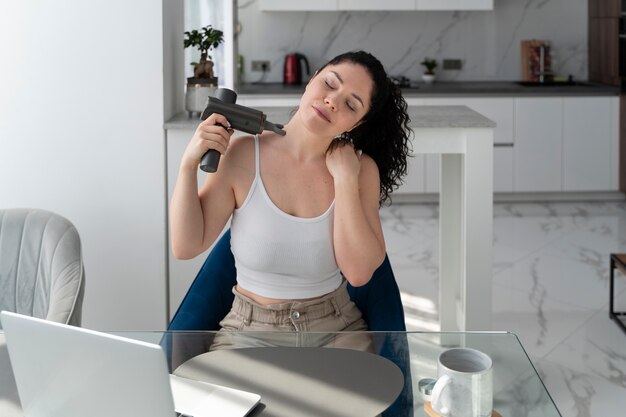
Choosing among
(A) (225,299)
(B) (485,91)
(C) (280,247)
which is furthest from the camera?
(B) (485,91)

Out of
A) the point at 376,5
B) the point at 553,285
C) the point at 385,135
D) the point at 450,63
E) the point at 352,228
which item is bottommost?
the point at 553,285

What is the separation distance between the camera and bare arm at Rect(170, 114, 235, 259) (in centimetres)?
189

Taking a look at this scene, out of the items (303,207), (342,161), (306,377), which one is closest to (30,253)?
(303,207)

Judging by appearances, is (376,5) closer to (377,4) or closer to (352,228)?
(377,4)

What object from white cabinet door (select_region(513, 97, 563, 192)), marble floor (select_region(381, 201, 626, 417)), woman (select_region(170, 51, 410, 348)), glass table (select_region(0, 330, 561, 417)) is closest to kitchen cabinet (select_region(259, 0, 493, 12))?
white cabinet door (select_region(513, 97, 563, 192))

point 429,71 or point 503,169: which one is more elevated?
point 429,71

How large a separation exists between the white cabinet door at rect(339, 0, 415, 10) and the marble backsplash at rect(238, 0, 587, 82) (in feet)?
1.29

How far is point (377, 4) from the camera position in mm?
5984

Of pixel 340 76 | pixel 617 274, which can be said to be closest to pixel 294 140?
pixel 340 76

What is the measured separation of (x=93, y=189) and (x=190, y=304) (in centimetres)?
73

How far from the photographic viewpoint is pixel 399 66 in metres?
6.48

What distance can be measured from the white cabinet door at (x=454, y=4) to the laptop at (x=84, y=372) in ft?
16.6

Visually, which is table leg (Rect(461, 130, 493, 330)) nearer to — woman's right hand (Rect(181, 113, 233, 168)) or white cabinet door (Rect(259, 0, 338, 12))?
woman's right hand (Rect(181, 113, 233, 168))

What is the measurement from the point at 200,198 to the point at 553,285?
269 centimetres
